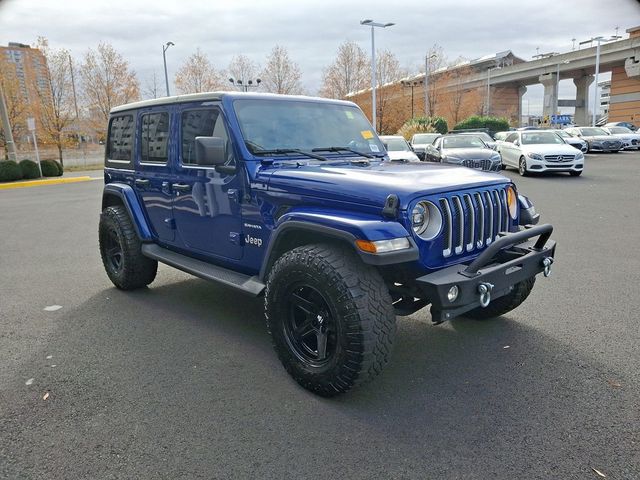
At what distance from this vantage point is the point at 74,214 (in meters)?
11.4

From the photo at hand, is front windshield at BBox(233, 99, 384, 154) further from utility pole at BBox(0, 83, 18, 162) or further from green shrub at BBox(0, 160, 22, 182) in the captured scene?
utility pole at BBox(0, 83, 18, 162)

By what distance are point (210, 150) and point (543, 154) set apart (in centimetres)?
1446

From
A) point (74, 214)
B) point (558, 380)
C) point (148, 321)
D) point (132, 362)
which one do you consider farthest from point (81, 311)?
point (74, 214)

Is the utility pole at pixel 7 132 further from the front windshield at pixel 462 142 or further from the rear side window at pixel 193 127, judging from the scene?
the rear side window at pixel 193 127

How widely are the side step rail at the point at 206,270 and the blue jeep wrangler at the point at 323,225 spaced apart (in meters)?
0.02

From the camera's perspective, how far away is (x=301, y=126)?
4.25 meters

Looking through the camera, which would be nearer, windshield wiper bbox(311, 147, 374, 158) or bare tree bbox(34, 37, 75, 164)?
windshield wiper bbox(311, 147, 374, 158)

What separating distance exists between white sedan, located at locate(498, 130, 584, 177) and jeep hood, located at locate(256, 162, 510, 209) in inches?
521

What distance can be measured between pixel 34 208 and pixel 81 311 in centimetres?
924

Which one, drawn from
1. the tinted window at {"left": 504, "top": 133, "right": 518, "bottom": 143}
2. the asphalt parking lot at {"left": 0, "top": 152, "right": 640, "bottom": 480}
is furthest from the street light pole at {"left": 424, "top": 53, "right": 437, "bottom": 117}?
the asphalt parking lot at {"left": 0, "top": 152, "right": 640, "bottom": 480}

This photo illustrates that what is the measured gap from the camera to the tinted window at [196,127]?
404 centimetres

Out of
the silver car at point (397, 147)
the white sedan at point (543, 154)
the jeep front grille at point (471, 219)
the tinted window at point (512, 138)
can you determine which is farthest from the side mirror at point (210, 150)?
the tinted window at point (512, 138)

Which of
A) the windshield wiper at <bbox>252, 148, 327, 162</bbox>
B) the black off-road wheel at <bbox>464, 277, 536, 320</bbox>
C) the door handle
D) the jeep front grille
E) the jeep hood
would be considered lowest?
the black off-road wheel at <bbox>464, 277, 536, 320</bbox>

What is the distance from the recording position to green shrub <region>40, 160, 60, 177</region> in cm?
2317
